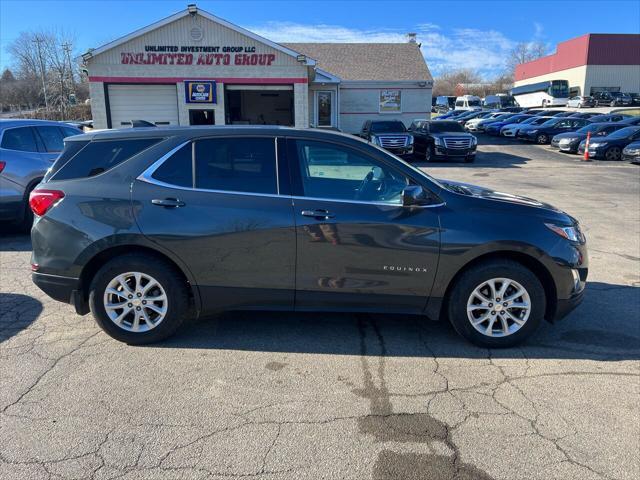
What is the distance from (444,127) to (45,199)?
19996mm

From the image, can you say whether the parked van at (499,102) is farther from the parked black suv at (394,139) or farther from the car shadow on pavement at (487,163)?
the parked black suv at (394,139)

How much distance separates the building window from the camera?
28781mm

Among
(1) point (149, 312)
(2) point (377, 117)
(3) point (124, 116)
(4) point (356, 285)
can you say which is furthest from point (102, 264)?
(2) point (377, 117)

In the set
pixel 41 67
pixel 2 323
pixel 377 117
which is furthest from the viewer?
pixel 41 67

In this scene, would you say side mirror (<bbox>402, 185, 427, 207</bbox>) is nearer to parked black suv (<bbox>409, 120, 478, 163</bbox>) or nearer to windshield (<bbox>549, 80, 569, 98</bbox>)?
Result: parked black suv (<bbox>409, 120, 478, 163</bbox>)

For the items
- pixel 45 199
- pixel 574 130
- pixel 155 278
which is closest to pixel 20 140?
pixel 45 199

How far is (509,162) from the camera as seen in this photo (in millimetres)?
21828

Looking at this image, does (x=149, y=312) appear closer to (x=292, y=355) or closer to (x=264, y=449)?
(x=292, y=355)

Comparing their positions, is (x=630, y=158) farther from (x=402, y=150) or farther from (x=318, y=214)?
(x=318, y=214)

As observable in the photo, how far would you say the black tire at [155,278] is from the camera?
388 centimetres

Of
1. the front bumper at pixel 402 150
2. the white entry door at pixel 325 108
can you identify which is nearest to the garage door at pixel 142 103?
the white entry door at pixel 325 108

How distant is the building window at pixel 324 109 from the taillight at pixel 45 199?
85.3 ft

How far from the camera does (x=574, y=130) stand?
28172 mm

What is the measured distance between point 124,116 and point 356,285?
20.6 meters
